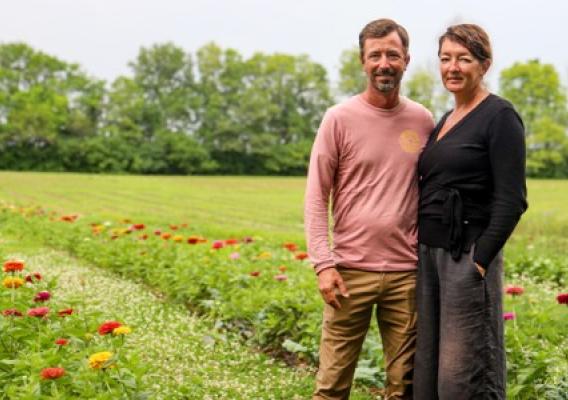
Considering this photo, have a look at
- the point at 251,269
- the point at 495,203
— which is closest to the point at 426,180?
the point at 495,203

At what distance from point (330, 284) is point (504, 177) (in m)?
0.89

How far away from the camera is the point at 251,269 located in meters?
6.14

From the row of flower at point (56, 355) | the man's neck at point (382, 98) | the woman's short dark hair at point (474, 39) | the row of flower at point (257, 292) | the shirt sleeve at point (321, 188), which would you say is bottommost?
the row of flower at point (257, 292)

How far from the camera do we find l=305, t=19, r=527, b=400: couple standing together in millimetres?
2729

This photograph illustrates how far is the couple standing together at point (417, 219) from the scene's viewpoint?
107 inches

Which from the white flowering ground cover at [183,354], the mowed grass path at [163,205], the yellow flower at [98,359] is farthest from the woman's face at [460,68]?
the mowed grass path at [163,205]

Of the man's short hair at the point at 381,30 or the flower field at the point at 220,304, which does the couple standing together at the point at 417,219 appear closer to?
the man's short hair at the point at 381,30

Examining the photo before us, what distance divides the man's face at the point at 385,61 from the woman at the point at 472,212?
0.70 ft

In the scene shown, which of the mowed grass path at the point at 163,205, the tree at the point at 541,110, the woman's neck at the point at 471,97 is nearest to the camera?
the woman's neck at the point at 471,97

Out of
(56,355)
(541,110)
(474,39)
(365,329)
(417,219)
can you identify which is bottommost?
(56,355)

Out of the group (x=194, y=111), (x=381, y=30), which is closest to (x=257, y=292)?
(x=381, y=30)

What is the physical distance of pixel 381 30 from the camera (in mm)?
2986

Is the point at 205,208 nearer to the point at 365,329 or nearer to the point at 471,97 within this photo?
the point at 365,329

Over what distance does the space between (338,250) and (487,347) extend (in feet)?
2.60
